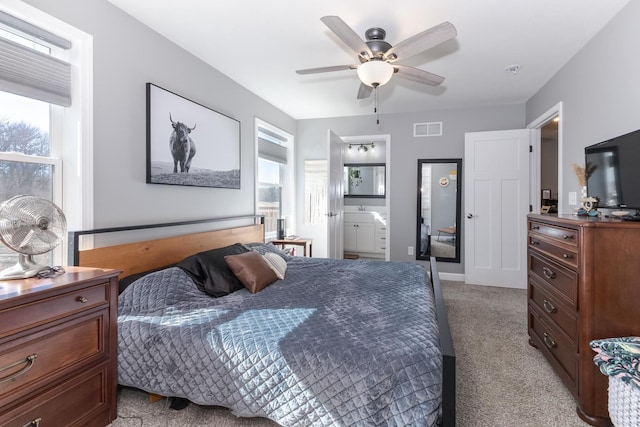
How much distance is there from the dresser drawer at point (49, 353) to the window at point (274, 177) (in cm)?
257

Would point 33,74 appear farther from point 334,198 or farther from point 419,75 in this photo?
point 334,198

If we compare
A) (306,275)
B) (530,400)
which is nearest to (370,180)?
(306,275)

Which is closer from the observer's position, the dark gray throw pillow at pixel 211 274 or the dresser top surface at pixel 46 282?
the dresser top surface at pixel 46 282

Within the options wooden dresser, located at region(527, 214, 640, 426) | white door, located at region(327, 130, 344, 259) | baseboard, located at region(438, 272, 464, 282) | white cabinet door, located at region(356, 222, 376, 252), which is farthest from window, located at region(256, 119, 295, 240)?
wooden dresser, located at region(527, 214, 640, 426)

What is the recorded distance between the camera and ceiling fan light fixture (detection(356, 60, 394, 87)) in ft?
7.54

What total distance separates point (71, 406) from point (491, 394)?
223cm

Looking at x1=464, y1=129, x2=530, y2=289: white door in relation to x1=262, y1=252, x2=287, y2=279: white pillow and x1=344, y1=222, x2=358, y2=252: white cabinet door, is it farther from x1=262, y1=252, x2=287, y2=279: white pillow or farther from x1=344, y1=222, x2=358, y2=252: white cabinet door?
x1=262, y1=252, x2=287, y2=279: white pillow

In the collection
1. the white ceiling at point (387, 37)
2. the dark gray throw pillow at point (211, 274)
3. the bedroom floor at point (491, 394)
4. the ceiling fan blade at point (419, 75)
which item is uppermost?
the white ceiling at point (387, 37)

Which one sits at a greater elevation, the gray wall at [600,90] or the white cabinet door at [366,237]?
the gray wall at [600,90]

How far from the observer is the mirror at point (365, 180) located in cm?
646

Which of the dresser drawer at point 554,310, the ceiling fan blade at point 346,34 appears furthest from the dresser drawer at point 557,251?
the ceiling fan blade at point 346,34

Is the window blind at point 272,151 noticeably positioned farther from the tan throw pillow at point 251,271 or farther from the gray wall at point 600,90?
the gray wall at point 600,90

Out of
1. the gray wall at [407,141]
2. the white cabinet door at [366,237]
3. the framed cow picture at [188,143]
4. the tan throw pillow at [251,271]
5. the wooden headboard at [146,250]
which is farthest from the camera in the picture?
the white cabinet door at [366,237]

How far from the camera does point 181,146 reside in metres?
2.75
